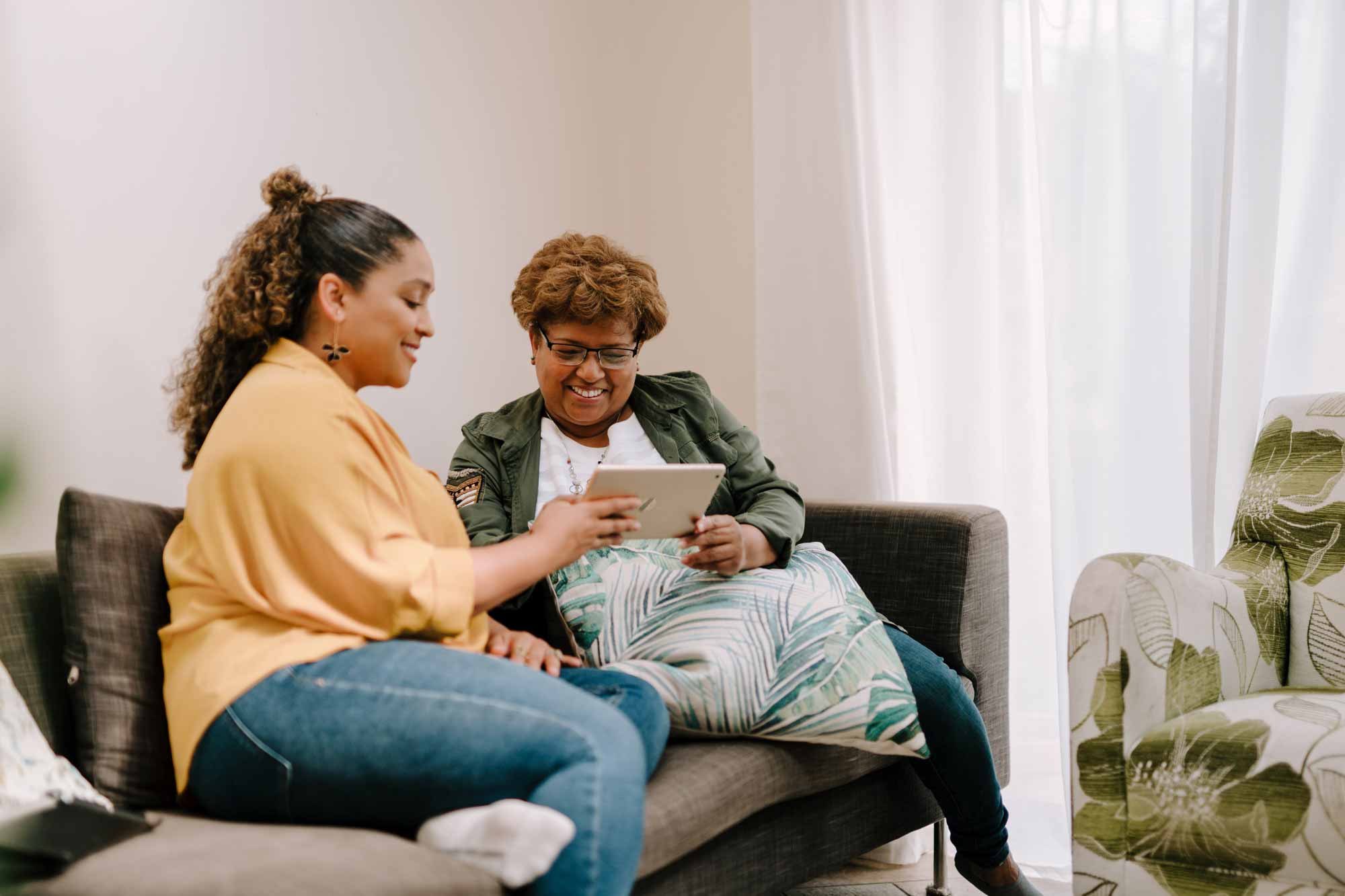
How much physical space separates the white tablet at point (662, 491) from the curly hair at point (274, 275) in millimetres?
378

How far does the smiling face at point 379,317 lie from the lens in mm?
1328

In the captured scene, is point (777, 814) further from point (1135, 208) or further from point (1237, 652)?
point (1135, 208)

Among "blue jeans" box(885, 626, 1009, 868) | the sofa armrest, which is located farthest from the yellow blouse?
the sofa armrest

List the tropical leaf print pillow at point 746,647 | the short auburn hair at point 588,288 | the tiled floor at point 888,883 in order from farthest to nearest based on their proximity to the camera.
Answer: the tiled floor at point 888,883 < the short auburn hair at point 588,288 < the tropical leaf print pillow at point 746,647

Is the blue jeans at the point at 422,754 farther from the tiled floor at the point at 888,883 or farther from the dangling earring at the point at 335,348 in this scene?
the tiled floor at the point at 888,883

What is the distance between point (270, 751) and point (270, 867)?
17 cm

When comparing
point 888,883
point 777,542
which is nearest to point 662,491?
point 777,542

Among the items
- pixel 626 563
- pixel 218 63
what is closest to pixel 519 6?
pixel 218 63

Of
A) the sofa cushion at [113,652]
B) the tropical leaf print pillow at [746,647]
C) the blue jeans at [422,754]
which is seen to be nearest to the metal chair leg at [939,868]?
the tropical leaf print pillow at [746,647]

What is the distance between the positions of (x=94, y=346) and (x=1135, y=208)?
1.90 m

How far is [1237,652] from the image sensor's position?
5.29 feet

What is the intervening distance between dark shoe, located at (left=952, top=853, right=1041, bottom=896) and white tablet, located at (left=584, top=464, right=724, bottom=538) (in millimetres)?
716

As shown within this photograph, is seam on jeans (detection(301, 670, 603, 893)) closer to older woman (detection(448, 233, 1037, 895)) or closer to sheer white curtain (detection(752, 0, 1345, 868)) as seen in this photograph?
older woman (detection(448, 233, 1037, 895))

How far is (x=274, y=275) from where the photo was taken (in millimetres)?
1309
